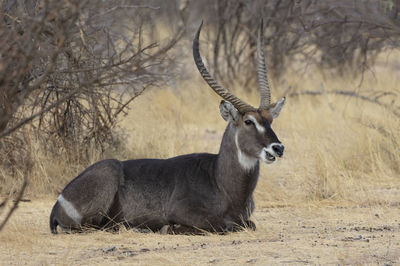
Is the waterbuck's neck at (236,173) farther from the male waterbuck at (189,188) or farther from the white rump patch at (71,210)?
the white rump patch at (71,210)

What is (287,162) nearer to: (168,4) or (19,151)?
(19,151)

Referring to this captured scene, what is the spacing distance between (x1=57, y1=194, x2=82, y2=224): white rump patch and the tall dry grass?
1.48ft

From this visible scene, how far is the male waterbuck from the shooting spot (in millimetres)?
6965

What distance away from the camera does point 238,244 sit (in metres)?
6.22

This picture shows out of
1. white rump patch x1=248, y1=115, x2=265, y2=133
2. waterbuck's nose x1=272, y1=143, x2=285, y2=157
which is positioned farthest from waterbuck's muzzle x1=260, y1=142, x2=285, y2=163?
white rump patch x1=248, y1=115, x2=265, y2=133

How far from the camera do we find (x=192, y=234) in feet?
22.6

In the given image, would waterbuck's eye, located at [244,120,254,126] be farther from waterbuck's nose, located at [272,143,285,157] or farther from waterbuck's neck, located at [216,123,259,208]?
waterbuck's nose, located at [272,143,285,157]

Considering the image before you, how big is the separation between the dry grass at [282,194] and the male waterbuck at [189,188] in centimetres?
24

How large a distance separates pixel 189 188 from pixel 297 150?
14.2 feet

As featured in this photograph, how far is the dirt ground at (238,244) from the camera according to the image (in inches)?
217

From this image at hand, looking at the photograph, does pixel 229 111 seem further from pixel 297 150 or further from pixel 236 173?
pixel 297 150

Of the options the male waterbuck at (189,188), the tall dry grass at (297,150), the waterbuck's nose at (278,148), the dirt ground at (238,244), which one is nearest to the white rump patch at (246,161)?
the male waterbuck at (189,188)

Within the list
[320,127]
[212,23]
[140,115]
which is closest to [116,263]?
[140,115]

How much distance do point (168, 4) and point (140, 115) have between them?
1045 cm
